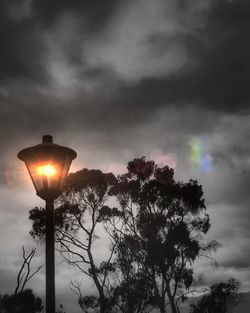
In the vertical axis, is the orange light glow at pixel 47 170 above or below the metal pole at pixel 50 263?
above

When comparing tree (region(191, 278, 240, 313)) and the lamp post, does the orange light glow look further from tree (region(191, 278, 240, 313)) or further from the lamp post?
tree (region(191, 278, 240, 313))

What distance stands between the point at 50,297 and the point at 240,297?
29.7 metres

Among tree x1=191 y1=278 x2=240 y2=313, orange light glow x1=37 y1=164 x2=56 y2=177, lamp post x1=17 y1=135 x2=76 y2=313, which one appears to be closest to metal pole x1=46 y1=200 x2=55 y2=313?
lamp post x1=17 y1=135 x2=76 y2=313

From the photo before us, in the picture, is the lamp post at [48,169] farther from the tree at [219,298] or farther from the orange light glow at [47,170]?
→ the tree at [219,298]

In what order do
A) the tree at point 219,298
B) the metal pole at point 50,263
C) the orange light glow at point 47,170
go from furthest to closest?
the tree at point 219,298, the orange light glow at point 47,170, the metal pole at point 50,263

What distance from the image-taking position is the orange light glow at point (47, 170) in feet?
18.1

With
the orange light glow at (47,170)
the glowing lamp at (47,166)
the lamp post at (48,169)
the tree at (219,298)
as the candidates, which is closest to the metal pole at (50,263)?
the lamp post at (48,169)

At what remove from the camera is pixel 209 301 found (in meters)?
33.0

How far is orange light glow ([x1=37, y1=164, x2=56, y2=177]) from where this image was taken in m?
5.53

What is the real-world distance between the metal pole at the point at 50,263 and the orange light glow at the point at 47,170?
324 millimetres

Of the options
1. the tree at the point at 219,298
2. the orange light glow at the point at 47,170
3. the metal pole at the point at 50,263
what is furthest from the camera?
the tree at the point at 219,298

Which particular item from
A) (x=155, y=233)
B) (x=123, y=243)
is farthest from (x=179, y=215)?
(x=123, y=243)

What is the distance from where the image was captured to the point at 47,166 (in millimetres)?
5543

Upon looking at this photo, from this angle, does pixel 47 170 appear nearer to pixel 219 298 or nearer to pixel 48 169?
pixel 48 169
